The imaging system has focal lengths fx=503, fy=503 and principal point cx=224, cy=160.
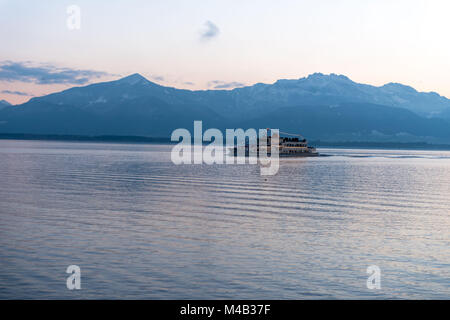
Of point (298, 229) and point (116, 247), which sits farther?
point (298, 229)

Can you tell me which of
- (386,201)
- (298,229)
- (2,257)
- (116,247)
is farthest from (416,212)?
(2,257)

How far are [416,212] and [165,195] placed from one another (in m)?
25.2

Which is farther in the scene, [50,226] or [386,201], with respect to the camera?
[386,201]

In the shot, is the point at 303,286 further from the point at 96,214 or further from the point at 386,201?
the point at 386,201

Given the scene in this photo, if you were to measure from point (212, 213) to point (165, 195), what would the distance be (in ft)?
47.1

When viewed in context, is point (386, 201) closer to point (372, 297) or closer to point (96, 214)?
point (96, 214)

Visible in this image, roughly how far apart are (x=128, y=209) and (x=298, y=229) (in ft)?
50.0

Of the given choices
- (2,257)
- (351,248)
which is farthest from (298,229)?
(2,257)

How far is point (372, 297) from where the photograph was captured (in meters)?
19.8

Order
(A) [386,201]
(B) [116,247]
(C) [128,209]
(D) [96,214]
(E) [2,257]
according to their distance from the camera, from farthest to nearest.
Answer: (A) [386,201], (C) [128,209], (D) [96,214], (B) [116,247], (E) [2,257]
